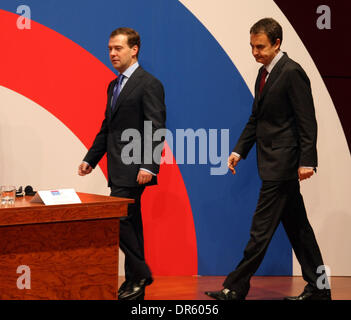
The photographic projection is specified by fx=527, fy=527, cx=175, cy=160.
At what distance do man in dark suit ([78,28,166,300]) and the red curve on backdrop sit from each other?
56 cm

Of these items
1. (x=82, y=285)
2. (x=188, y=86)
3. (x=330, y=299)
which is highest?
(x=188, y=86)

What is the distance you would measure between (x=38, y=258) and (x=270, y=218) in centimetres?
127

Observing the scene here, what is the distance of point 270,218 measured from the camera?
275 cm

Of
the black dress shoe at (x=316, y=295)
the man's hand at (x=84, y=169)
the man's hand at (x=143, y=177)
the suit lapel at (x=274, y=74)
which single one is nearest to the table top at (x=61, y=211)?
the man's hand at (x=143, y=177)

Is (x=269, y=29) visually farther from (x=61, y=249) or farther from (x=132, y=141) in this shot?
(x=61, y=249)

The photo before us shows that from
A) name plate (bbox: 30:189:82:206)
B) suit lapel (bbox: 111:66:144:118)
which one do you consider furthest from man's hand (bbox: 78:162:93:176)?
name plate (bbox: 30:189:82:206)

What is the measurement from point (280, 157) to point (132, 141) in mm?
783

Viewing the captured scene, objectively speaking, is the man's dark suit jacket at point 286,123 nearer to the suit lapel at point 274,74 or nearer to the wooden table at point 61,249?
the suit lapel at point 274,74

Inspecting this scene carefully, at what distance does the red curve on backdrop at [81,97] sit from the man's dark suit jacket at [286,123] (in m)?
0.86

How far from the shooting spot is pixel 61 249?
2.04m
